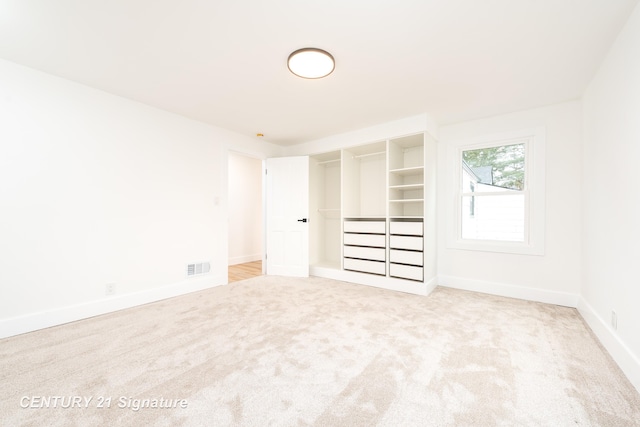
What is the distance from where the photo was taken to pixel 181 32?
193 centimetres

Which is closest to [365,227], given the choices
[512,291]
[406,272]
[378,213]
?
[378,213]

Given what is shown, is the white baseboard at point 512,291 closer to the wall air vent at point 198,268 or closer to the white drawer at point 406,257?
the white drawer at point 406,257

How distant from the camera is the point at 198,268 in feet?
12.2

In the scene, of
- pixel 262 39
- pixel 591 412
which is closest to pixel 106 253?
pixel 262 39

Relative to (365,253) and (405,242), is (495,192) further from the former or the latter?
(365,253)

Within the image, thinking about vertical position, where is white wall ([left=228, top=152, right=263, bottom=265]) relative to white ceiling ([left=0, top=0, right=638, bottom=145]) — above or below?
below

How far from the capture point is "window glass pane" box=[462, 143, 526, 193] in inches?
135

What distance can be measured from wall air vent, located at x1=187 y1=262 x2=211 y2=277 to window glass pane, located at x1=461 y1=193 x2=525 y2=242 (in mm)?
3782

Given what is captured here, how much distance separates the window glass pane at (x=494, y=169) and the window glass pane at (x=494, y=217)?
14 cm

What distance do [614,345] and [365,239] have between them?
2648mm

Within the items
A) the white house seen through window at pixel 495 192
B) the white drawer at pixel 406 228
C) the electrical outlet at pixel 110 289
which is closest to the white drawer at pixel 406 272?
the white drawer at pixel 406 228

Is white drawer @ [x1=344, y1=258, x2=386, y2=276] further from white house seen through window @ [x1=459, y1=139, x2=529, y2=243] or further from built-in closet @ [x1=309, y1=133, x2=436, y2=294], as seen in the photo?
white house seen through window @ [x1=459, y1=139, x2=529, y2=243]

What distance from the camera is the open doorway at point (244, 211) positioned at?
593cm

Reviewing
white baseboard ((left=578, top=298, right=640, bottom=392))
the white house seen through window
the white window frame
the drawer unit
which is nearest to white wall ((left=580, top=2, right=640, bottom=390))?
white baseboard ((left=578, top=298, right=640, bottom=392))
